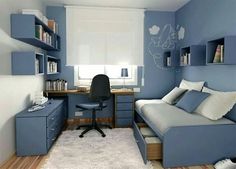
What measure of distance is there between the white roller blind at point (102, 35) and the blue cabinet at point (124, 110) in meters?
0.85

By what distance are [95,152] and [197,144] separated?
1390mm

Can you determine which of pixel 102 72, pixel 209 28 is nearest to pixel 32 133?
pixel 102 72

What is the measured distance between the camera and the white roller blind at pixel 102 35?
4.41 metres

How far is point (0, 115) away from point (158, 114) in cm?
206

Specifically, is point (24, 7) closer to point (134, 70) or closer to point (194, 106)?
point (134, 70)

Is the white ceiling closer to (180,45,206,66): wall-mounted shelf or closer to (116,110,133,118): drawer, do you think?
(180,45,206,66): wall-mounted shelf

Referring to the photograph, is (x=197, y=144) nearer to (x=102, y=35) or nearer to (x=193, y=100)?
(x=193, y=100)

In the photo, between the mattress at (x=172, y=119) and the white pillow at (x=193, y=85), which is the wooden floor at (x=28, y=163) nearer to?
the mattress at (x=172, y=119)

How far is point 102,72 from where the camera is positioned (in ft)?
15.4

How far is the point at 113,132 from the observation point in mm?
3881

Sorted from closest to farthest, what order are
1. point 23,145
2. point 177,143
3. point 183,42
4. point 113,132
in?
point 177,143 < point 23,145 < point 113,132 < point 183,42

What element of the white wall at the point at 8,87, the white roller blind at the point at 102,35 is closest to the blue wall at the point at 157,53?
the white roller blind at the point at 102,35

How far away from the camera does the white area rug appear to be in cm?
254

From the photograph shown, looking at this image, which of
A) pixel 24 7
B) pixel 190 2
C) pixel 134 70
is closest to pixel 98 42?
pixel 134 70
